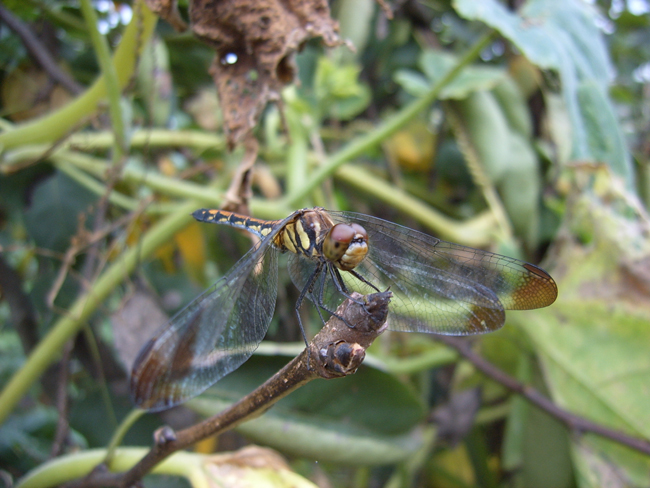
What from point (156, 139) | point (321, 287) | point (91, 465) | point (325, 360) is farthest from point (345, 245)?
point (156, 139)

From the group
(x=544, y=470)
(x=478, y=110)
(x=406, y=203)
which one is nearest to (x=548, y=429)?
(x=544, y=470)

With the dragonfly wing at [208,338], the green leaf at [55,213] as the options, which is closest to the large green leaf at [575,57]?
the dragonfly wing at [208,338]

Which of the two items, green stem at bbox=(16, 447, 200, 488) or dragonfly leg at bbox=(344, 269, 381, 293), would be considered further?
dragonfly leg at bbox=(344, 269, 381, 293)

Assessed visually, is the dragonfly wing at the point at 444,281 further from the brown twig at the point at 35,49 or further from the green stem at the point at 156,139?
the brown twig at the point at 35,49

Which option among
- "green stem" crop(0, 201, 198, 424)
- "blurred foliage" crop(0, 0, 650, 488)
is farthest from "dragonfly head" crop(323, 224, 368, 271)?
"green stem" crop(0, 201, 198, 424)

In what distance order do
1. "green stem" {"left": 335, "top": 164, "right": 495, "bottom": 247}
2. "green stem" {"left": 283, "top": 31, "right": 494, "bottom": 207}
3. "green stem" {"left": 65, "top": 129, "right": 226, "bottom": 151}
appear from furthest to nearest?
"green stem" {"left": 335, "top": 164, "right": 495, "bottom": 247} < "green stem" {"left": 65, "top": 129, "right": 226, "bottom": 151} < "green stem" {"left": 283, "top": 31, "right": 494, "bottom": 207}

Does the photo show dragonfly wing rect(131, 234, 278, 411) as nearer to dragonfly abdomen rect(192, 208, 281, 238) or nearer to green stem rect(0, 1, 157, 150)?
dragonfly abdomen rect(192, 208, 281, 238)
